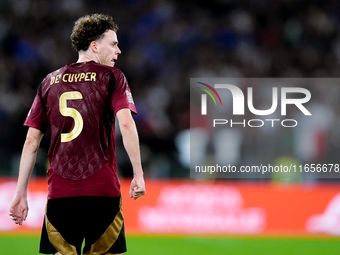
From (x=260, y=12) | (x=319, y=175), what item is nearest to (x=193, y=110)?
(x=319, y=175)

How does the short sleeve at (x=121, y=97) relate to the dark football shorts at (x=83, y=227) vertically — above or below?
above

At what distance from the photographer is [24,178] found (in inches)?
113

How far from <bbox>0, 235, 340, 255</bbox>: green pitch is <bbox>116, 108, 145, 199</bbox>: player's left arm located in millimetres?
3694

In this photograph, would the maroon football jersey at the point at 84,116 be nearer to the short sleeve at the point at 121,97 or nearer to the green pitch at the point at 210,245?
the short sleeve at the point at 121,97

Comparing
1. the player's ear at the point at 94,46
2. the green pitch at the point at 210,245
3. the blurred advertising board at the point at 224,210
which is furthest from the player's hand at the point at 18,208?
the blurred advertising board at the point at 224,210

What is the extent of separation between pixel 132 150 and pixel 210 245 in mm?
4325

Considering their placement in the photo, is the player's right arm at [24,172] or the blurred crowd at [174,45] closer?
the player's right arm at [24,172]

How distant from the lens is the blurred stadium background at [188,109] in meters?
7.50

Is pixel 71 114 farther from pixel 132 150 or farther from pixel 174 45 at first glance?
pixel 174 45

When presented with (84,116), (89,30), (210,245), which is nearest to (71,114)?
(84,116)

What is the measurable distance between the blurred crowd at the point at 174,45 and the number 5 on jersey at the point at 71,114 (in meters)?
6.60

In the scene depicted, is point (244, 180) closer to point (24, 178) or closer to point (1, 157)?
point (1, 157)

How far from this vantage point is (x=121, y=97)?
9.15ft

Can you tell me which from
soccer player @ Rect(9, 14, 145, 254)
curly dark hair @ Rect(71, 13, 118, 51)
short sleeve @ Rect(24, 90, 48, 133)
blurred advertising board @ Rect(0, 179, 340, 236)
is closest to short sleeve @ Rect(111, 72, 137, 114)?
soccer player @ Rect(9, 14, 145, 254)
